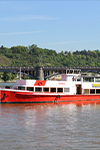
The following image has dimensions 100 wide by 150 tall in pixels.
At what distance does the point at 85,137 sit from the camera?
1123 inches

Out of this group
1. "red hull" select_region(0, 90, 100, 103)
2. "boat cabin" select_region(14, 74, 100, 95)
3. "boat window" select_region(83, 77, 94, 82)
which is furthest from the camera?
"boat window" select_region(83, 77, 94, 82)

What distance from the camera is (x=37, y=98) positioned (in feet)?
164

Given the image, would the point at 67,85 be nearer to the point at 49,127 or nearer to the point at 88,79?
the point at 88,79

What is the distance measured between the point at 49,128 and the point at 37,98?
1847 cm

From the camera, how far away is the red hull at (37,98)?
48.7 m

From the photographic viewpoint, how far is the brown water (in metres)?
26.4

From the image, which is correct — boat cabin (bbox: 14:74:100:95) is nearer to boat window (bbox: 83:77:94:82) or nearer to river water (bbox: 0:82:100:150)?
boat window (bbox: 83:77:94:82)

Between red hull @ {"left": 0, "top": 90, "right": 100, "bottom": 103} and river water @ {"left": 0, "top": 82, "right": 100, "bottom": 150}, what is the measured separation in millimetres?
2731

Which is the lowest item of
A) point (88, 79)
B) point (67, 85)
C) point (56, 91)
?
point (56, 91)

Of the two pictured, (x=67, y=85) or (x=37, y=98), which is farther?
(x=67, y=85)

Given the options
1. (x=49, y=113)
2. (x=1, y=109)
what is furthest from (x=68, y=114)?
(x=1, y=109)

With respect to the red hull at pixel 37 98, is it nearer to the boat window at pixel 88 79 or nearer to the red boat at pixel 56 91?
the red boat at pixel 56 91

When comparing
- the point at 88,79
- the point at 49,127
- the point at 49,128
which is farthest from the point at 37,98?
the point at 49,128

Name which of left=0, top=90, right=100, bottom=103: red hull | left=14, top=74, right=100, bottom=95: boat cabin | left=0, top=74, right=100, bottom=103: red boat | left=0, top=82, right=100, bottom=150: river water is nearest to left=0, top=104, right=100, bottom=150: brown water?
left=0, top=82, right=100, bottom=150: river water
